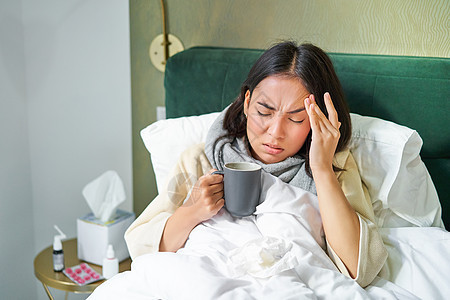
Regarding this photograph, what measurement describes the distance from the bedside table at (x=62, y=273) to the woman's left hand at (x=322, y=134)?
0.81 m

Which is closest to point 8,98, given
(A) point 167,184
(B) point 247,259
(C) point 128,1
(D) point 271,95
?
(C) point 128,1

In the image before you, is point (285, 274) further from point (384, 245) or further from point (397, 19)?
point (397, 19)

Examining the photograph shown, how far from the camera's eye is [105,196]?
5.29 ft

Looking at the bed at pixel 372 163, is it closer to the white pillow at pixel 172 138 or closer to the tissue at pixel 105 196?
the white pillow at pixel 172 138

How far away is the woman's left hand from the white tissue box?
767mm

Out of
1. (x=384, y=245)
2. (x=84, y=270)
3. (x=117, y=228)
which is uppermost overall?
(x=384, y=245)

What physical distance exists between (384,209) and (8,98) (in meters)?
1.40

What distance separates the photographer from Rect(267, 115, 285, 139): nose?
3.62ft

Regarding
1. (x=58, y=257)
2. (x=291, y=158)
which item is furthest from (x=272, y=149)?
(x=58, y=257)

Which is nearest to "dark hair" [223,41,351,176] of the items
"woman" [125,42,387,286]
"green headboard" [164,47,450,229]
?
"woman" [125,42,387,286]

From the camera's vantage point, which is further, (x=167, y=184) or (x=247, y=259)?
(x=167, y=184)

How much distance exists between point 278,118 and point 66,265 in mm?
924

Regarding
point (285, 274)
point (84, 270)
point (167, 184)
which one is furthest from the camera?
point (84, 270)

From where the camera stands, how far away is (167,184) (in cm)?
123
